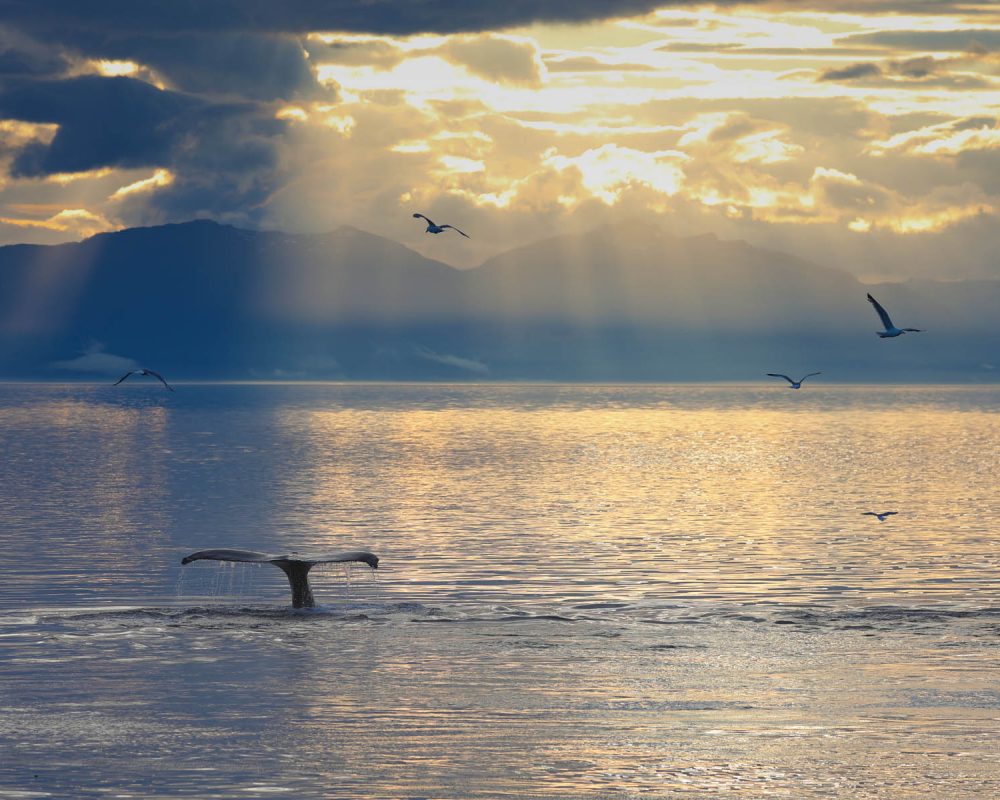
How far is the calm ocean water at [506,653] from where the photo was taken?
96.4 ft

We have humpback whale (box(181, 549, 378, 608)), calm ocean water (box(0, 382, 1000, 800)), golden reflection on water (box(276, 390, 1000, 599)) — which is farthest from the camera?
golden reflection on water (box(276, 390, 1000, 599))

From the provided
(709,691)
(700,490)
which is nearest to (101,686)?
(709,691)

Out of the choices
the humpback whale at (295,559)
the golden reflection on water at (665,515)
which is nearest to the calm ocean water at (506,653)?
the golden reflection on water at (665,515)

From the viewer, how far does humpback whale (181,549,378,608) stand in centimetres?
4372

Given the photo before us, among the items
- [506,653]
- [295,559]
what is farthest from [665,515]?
[506,653]

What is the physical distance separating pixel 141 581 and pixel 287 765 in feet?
95.3

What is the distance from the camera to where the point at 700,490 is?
106875 millimetres

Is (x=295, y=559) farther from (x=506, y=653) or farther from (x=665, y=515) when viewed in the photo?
(x=665, y=515)

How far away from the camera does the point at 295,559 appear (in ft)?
149

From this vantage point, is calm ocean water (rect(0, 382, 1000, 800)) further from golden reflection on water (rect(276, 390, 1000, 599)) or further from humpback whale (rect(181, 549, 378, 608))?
humpback whale (rect(181, 549, 378, 608))

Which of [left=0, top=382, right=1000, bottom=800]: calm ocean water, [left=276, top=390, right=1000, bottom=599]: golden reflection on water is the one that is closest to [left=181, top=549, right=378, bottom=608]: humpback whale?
[left=0, top=382, right=1000, bottom=800]: calm ocean water

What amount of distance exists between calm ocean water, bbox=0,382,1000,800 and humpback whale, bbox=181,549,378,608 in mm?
1169

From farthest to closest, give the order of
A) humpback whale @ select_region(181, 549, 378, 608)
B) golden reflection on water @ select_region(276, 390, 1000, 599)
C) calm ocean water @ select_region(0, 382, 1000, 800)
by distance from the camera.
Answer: golden reflection on water @ select_region(276, 390, 1000, 599), humpback whale @ select_region(181, 549, 378, 608), calm ocean water @ select_region(0, 382, 1000, 800)

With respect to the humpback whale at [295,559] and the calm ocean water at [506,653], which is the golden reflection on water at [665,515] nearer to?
the calm ocean water at [506,653]
